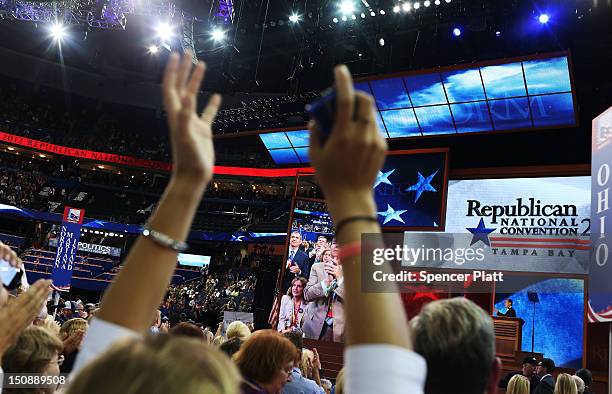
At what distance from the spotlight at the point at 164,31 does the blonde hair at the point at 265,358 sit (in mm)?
10151

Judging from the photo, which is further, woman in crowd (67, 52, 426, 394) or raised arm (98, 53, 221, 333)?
raised arm (98, 53, 221, 333)

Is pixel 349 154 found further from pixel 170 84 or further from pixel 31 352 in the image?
pixel 31 352

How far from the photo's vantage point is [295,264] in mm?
16172

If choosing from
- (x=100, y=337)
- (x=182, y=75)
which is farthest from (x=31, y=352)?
(x=182, y=75)

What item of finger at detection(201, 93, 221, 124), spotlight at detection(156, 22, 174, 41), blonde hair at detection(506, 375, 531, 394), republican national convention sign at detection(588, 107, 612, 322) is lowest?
blonde hair at detection(506, 375, 531, 394)

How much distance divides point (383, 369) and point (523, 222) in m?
15.2

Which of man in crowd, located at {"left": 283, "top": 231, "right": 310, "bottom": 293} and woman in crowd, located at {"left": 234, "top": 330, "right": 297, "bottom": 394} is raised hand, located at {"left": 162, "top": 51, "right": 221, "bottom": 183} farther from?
man in crowd, located at {"left": 283, "top": 231, "right": 310, "bottom": 293}

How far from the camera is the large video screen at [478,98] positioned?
45.4ft

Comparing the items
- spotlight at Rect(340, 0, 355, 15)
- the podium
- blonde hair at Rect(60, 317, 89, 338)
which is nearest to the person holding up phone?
the podium

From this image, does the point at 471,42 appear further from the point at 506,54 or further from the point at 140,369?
the point at 140,369

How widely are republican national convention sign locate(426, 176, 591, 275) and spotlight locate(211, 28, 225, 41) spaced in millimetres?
7945

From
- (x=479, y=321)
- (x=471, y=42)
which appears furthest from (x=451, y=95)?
(x=479, y=321)

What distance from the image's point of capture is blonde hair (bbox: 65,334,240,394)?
65cm

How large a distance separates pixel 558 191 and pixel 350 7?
24.3 ft
